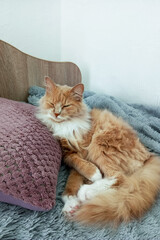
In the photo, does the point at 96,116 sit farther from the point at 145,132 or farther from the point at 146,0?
the point at 146,0

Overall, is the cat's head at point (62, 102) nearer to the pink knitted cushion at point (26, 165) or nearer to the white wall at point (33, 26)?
the pink knitted cushion at point (26, 165)

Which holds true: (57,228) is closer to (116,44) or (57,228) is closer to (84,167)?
(84,167)

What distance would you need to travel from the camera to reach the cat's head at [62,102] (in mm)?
1094

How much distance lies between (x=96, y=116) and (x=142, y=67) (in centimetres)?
69

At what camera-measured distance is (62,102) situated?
1107 mm

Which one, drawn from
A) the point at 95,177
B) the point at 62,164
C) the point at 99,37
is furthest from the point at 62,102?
the point at 99,37

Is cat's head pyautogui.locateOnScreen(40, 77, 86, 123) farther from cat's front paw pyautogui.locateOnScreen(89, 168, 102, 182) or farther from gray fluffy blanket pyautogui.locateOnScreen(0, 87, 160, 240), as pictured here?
gray fluffy blanket pyautogui.locateOnScreen(0, 87, 160, 240)

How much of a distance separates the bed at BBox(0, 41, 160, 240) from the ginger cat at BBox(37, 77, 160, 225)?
36 millimetres

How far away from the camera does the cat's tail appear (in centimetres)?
67

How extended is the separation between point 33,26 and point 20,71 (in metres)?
0.64

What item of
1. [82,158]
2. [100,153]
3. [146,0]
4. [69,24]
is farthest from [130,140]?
[69,24]

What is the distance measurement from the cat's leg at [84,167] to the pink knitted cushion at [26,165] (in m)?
0.15

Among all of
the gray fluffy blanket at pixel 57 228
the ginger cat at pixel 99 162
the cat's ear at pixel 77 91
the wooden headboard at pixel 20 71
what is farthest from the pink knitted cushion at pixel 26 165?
the wooden headboard at pixel 20 71

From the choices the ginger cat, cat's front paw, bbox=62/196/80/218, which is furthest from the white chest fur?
cat's front paw, bbox=62/196/80/218
